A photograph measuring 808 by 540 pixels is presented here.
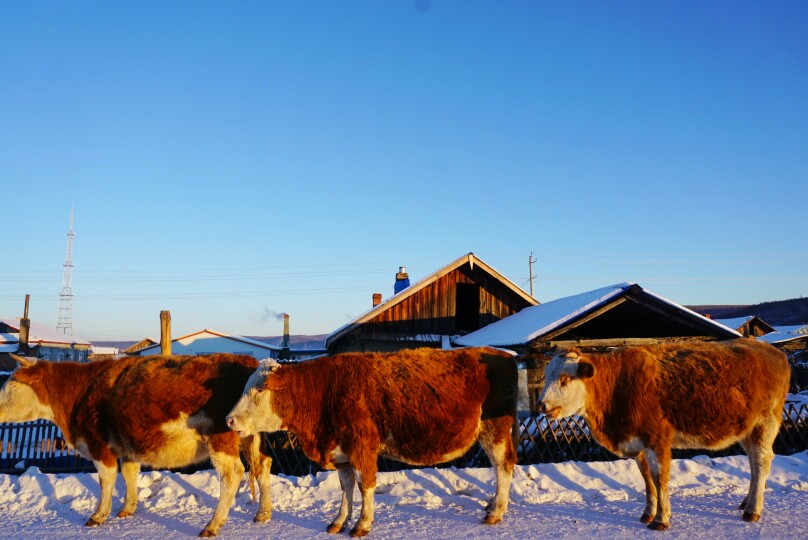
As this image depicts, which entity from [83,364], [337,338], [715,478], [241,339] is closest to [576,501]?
[715,478]

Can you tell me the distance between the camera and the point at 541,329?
14336 mm

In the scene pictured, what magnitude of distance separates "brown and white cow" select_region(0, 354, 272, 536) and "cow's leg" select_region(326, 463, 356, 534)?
3.45 feet

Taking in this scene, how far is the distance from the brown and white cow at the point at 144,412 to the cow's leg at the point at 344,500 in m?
1.05

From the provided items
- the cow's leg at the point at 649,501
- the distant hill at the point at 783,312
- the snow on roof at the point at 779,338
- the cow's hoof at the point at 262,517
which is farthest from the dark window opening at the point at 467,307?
the distant hill at the point at 783,312

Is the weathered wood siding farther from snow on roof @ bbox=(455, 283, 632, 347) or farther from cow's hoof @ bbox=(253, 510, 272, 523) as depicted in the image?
cow's hoof @ bbox=(253, 510, 272, 523)

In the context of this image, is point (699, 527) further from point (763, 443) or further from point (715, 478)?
point (715, 478)

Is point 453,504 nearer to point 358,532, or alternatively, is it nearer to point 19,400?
point 358,532

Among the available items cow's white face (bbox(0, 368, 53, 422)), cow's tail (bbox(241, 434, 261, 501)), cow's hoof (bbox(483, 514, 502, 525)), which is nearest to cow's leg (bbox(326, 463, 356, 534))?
cow's tail (bbox(241, 434, 261, 501))

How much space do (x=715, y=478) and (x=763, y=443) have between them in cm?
195

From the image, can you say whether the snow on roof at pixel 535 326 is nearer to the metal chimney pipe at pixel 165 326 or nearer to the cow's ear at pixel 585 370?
the cow's ear at pixel 585 370

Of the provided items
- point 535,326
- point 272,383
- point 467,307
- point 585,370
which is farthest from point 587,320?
point 272,383

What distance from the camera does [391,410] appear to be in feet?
24.8

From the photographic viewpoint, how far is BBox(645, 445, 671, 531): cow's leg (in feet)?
23.2

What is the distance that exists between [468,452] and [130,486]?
252 inches
